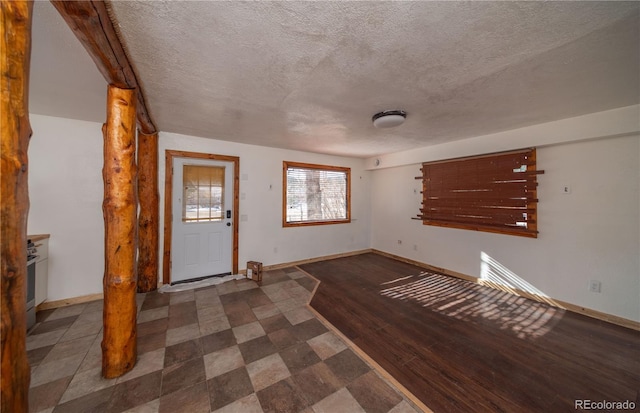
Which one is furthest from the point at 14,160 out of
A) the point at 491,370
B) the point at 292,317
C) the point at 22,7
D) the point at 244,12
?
the point at 491,370

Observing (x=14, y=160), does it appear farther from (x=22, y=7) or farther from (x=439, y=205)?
(x=439, y=205)

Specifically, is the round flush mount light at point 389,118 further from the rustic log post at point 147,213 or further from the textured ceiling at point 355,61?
the rustic log post at point 147,213

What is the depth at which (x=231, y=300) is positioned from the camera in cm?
300

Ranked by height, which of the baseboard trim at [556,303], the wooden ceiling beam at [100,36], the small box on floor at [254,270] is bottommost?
the baseboard trim at [556,303]

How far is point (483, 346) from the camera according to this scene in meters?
2.13

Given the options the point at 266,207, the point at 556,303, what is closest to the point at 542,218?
the point at 556,303

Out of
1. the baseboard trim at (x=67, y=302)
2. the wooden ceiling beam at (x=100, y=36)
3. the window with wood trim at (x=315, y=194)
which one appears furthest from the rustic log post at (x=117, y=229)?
the window with wood trim at (x=315, y=194)

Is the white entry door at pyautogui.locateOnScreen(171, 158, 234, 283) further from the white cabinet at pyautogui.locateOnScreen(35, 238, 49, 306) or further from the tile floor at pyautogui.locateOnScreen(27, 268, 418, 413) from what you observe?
the white cabinet at pyautogui.locateOnScreen(35, 238, 49, 306)

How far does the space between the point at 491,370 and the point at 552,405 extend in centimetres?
36

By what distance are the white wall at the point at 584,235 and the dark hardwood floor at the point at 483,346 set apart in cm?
35

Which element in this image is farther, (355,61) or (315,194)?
(315,194)

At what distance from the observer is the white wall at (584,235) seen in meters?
2.49

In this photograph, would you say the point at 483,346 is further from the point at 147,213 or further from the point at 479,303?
the point at 147,213

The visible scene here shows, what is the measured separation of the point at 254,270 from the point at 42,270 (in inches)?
95.8
